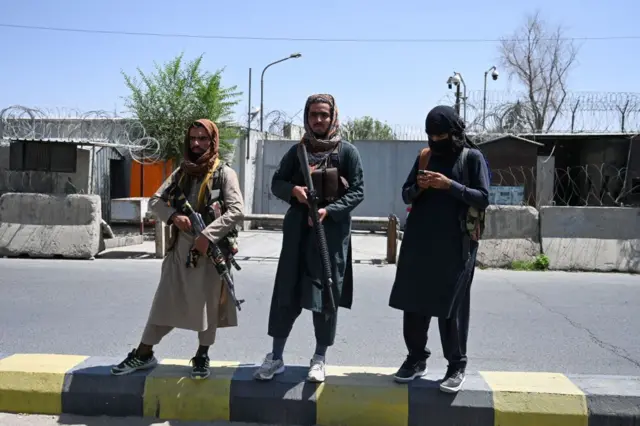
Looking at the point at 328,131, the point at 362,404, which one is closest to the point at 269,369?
the point at 362,404

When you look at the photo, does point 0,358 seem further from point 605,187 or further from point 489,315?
point 605,187

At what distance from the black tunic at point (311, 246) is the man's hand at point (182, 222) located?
56 cm

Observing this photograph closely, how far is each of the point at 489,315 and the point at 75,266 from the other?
245 inches

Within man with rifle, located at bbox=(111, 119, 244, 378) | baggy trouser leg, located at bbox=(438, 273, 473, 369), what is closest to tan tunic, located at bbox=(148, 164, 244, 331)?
man with rifle, located at bbox=(111, 119, 244, 378)

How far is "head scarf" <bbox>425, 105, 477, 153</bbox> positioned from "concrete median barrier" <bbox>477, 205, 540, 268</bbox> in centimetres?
643

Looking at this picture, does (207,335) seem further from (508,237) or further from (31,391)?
(508,237)

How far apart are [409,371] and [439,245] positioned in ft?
2.70

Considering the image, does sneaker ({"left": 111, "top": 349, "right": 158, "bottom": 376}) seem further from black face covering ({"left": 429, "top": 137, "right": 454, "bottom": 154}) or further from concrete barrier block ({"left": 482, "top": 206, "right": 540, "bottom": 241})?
concrete barrier block ({"left": 482, "top": 206, "right": 540, "bottom": 241})

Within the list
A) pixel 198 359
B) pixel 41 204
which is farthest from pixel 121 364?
pixel 41 204

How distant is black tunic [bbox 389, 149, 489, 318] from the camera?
355 centimetres

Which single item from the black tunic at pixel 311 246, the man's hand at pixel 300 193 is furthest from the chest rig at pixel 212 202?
the man's hand at pixel 300 193

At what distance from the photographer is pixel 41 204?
10.4m

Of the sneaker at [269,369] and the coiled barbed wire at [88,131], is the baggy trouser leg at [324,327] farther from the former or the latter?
the coiled barbed wire at [88,131]

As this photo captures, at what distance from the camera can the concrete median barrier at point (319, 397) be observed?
3611 mm
